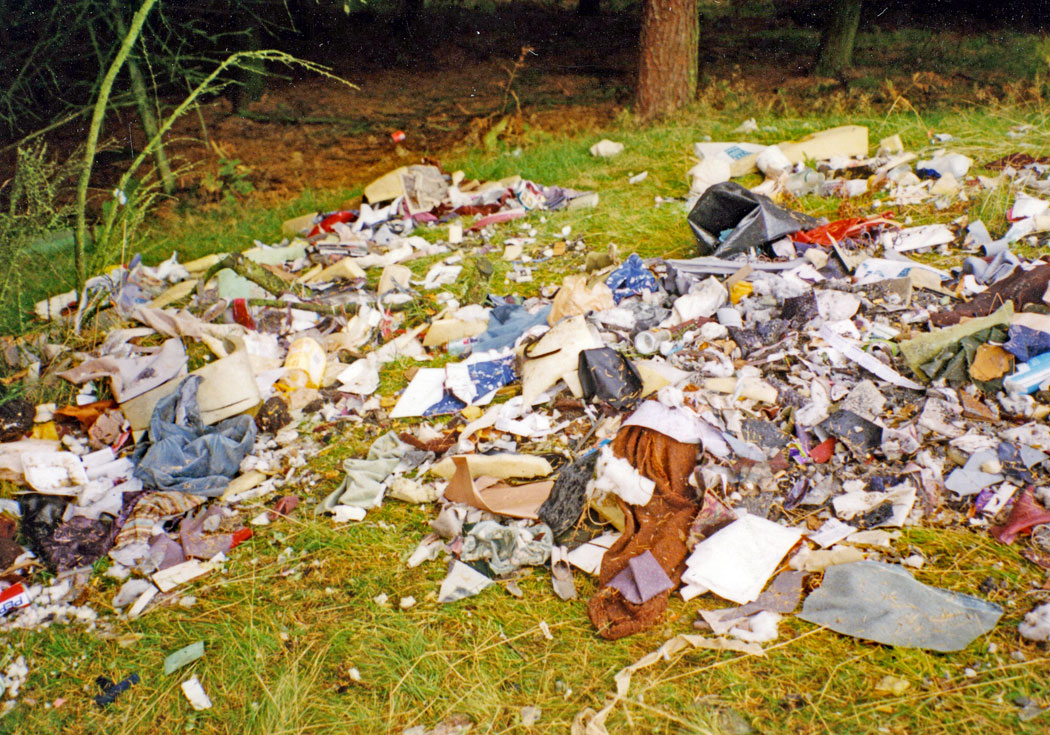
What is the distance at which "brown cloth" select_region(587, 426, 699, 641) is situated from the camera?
2.22 meters

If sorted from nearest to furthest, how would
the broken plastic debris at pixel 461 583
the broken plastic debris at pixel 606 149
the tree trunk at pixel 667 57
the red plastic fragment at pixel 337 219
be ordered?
the broken plastic debris at pixel 461 583 < the red plastic fragment at pixel 337 219 < the broken plastic debris at pixel 606 149 < the tree trunk at pixel 667 57

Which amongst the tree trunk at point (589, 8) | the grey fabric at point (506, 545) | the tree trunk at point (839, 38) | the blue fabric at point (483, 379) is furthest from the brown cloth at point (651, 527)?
the tree trunk at point (589, 8)

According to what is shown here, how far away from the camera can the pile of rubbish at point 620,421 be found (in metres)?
2.35

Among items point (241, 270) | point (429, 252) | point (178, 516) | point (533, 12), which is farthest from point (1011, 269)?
point (533, 12)

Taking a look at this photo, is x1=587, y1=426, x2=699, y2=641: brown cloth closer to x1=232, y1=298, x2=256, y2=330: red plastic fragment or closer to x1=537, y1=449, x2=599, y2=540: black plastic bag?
x1=537, y1=449, x2=599, y2=540: black plastic bag

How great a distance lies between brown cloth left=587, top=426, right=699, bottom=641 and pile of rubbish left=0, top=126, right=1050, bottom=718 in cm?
1

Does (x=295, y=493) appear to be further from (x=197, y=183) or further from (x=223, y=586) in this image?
(x=197, y=183)

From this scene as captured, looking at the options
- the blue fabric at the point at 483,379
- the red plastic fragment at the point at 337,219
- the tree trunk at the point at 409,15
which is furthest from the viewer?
the tree trunk at the point at 409,15

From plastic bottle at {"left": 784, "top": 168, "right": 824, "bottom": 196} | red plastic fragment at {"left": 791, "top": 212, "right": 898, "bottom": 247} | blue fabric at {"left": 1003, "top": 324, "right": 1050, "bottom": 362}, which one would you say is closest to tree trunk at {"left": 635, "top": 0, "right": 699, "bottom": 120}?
plastic bottle at {"left": 784, "top": 168, "right": 824, "bottom": 196}

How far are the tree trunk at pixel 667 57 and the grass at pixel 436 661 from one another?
5.83 metres

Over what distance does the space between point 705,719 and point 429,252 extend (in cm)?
398

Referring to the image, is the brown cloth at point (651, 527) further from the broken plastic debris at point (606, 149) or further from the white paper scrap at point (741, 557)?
the broken plastic debris at point (606, 149)

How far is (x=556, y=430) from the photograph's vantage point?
3133mm

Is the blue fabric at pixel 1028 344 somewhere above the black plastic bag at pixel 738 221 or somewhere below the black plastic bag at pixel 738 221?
below
